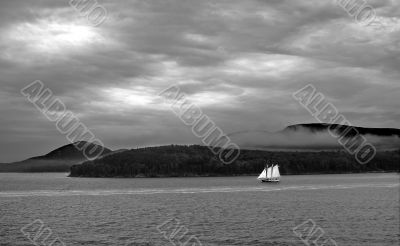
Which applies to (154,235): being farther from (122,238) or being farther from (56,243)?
(56,243)

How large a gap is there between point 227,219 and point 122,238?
2333 centimetres

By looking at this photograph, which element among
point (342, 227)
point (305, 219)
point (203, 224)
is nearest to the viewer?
point (342, 227)

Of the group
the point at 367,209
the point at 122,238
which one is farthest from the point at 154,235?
the point at 367,209

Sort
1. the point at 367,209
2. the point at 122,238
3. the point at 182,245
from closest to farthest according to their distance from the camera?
the point at 182,245, the point at 122,238, the point at 367,209

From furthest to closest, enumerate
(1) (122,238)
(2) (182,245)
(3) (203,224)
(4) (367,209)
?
(4) (367,209)
(3) (203,224)
(1) (122,238)
(2) (182,245)

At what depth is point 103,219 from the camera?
81.8m

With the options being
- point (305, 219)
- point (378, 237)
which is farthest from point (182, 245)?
point (305, 219)

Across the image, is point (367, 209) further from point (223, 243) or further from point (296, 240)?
point (223, 243)

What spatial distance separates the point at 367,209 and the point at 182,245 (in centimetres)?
5075

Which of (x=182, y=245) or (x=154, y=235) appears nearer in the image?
(x=182, y=245)

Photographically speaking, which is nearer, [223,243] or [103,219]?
[223,243]

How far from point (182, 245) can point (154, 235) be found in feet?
26.5

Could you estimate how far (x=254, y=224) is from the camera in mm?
71312

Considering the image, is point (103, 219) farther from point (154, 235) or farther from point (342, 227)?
point (342, 227)
